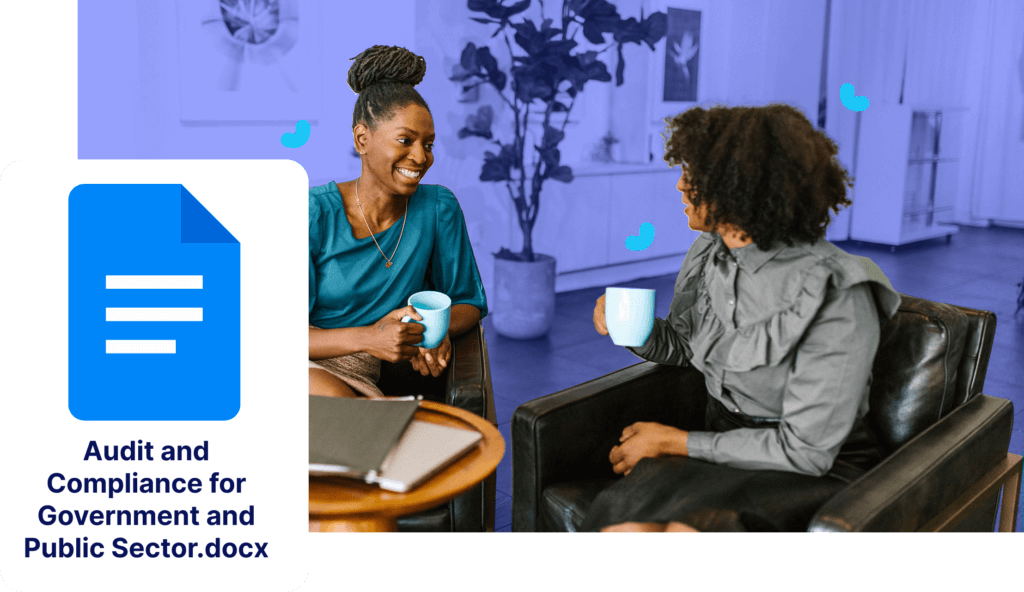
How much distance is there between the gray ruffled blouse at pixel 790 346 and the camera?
1299 millimetres

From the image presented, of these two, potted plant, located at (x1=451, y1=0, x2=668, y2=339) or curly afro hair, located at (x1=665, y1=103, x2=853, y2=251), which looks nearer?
curly afro hair, located at (x1=665, y1=103, x2=853, y2=251)

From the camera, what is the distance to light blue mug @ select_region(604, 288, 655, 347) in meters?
1.46

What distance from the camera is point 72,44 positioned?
3.43 feet

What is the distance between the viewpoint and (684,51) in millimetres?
5559

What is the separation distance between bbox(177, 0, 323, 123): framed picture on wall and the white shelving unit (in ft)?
16.8

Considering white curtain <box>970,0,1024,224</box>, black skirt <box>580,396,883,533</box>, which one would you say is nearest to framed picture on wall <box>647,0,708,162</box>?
white curtain <box>970,0,1024,224</box>

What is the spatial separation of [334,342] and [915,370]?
1148 mm

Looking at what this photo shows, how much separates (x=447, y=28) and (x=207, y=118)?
1334mm

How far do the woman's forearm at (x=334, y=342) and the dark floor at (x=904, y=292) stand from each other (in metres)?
0.74

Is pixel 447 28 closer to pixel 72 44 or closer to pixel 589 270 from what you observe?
pixel 589 270

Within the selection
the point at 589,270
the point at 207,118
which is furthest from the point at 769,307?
the point at 589,270

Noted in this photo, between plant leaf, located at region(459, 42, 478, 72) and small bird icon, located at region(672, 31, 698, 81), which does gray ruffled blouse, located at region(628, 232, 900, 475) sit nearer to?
plant leaf, located at region(459, 42, 478, 72)

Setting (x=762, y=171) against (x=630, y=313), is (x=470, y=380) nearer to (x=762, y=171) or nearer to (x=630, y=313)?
(x=630, y=313)

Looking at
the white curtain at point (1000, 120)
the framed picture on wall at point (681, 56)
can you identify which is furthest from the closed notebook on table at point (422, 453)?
the white curtain at point (1000, 120)
